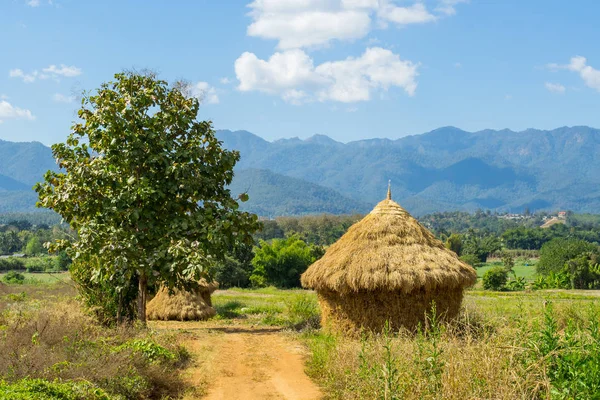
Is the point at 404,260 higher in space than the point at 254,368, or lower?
higher

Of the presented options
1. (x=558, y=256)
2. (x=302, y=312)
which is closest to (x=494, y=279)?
(x=558, y=256)

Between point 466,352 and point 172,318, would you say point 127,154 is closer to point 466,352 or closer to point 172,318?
point 172,318

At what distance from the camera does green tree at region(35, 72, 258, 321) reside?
40.3ft

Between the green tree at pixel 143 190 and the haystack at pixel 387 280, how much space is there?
233cm

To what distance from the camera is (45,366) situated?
23.9 feet

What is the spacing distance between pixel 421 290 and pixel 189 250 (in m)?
4.68

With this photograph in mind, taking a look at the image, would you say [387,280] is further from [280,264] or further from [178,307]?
[280,264]

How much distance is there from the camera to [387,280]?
11.7m

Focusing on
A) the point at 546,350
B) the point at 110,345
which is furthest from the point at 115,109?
the point at 546,350

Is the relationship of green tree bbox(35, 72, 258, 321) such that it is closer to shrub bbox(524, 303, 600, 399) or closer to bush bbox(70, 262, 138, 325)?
bush bbox(70, 262, 138, 325)

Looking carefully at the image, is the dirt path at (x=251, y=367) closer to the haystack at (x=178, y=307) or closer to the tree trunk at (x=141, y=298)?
the tree trunk at (x=141, y=298)

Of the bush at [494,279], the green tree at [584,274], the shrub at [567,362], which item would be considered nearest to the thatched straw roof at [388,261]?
the shrub at [567,362]

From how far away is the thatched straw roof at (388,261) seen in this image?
38.7 feet

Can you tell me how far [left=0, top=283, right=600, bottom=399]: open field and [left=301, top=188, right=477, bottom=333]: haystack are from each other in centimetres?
70
